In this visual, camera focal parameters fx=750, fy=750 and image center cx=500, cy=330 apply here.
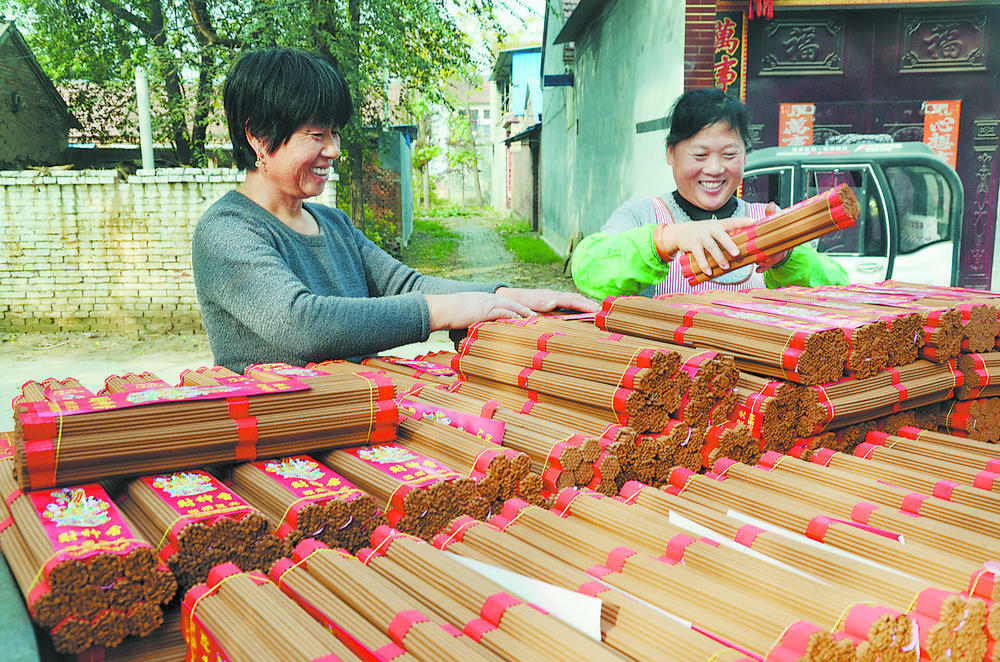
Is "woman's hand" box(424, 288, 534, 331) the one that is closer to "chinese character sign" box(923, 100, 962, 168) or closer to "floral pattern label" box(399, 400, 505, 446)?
"floral pattern label" box(399, 400, 505, 446)

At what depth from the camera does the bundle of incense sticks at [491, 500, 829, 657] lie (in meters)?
1.12

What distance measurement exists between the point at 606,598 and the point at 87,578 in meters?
0.79

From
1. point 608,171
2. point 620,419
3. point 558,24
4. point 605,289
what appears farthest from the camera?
point 558,24

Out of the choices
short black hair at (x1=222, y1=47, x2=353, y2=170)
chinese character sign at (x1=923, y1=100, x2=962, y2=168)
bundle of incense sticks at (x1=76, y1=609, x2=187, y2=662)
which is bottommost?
bundle of incense sticks at (x1=76, y1=609, x2=187, y2=662)

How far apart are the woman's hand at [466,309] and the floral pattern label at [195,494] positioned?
99 cm

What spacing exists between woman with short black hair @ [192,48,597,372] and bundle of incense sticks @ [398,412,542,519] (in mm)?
546

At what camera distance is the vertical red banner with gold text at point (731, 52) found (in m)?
7.79

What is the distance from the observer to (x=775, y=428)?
1922 millimetres

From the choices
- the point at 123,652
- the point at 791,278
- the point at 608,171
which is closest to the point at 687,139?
the point at 791,278

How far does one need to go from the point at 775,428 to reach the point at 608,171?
10.9 meters

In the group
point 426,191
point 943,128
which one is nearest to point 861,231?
point 943,128

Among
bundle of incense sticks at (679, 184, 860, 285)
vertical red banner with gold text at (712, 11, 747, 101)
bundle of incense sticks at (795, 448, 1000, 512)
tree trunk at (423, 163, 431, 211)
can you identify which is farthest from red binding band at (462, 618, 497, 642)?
tree trunk at (423, 163, 431, 211)

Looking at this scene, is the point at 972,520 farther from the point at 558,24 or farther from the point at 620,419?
the point at 558,24

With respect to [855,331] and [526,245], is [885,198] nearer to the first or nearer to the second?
[855,331]
